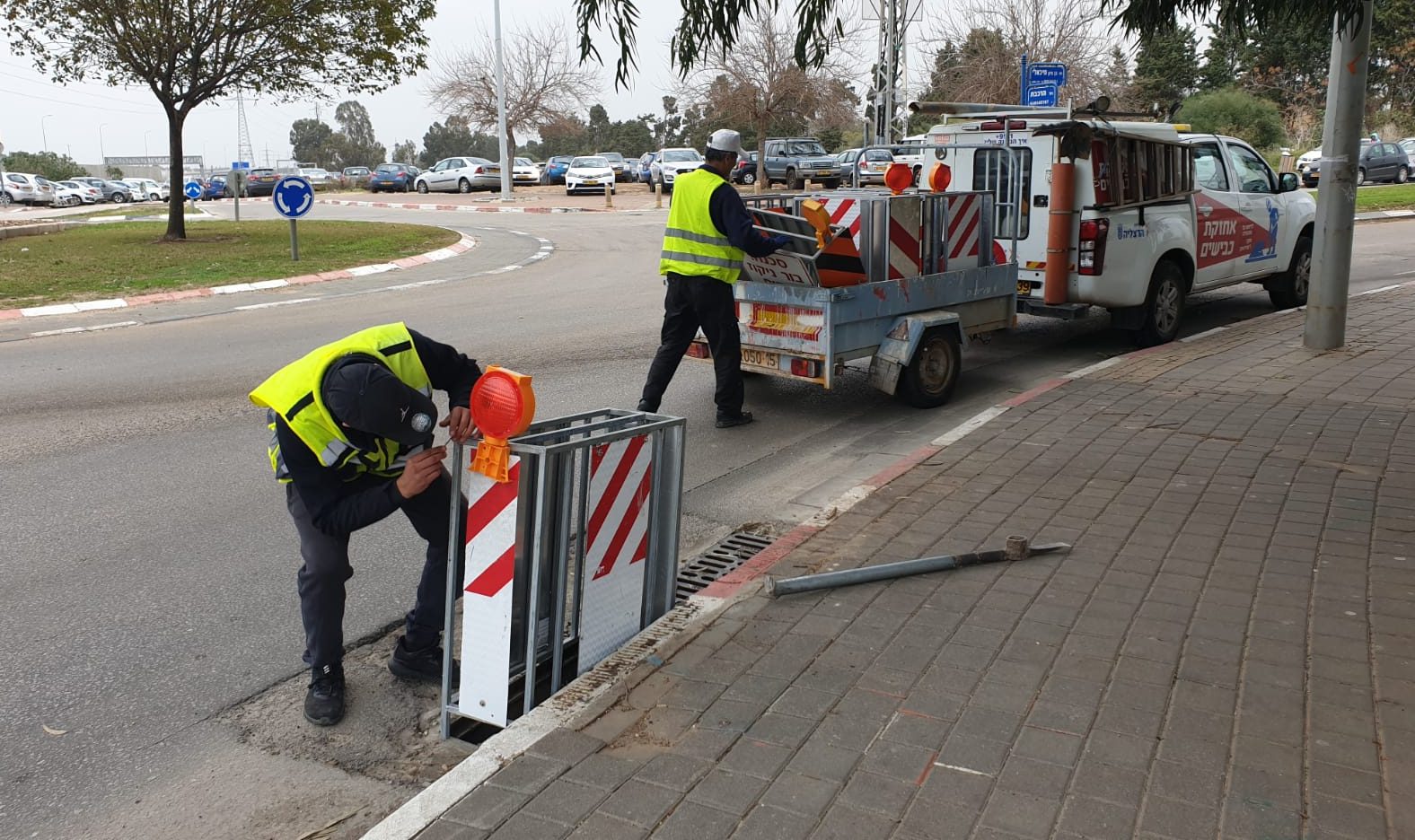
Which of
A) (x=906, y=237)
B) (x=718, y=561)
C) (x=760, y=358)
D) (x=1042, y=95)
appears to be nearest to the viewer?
(x=718, y=561)

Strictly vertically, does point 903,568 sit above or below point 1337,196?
below

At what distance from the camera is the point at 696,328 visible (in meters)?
7.71

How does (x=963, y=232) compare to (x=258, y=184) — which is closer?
(x=963, y=232)

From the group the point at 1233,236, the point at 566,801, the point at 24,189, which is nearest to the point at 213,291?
the point at 1233,236

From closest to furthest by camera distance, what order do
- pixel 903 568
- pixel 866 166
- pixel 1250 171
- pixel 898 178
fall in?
1. pixel 903 568
2. pixel 898 178
3. pixel 1250 171
4. pixel 866 166

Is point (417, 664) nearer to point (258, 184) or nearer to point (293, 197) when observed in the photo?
point (293, 197)

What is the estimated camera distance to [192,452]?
7.11 meters

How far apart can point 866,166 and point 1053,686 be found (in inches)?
934

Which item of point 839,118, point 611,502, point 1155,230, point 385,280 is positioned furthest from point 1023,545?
point 839,118

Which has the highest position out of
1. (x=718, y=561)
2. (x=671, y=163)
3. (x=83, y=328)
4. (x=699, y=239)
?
(x=671, y=163)

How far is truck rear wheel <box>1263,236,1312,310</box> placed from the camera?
12.2 metres

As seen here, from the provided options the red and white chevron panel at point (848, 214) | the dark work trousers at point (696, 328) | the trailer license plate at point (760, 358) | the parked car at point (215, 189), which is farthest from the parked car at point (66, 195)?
the red and white chevron panel at point (848, 214)

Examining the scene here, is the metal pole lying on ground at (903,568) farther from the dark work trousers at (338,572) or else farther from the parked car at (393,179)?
the parked car at (393,179)

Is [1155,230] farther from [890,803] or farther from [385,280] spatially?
[385,280]
